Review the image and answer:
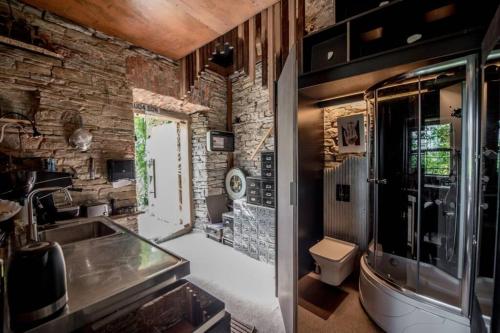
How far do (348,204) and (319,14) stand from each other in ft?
6.68

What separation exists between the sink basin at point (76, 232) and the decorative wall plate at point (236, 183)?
7.08ft

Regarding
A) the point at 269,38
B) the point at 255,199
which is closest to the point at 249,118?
the point at 255,199

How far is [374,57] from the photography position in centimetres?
153

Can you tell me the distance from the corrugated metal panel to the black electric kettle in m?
2.43

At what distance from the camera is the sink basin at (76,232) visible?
1.53m

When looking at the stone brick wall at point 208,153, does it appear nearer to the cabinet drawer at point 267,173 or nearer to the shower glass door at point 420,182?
the cabinet drawer at point 267,173

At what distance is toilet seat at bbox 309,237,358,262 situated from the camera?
2084mm

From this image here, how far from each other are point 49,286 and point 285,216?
1.36m

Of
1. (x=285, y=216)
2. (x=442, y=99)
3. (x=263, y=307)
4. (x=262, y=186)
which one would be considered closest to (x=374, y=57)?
(x=442, y=99)

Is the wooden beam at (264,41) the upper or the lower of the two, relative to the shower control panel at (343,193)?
upper

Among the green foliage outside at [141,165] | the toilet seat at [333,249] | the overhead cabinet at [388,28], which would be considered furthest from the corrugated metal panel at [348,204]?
the green foliage outside at [141,165]

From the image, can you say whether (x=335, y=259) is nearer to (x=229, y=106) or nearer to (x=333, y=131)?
(x=333, y=131)

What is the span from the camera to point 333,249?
7.29ft

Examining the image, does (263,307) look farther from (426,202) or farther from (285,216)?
(426,202)
